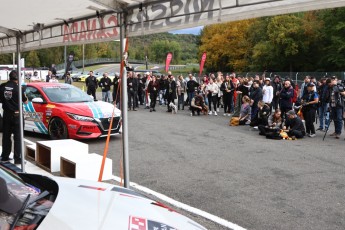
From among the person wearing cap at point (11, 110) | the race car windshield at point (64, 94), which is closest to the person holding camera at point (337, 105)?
the race car windshield at point (64, 94)

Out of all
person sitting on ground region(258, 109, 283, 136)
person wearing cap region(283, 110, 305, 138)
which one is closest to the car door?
person sitting on ground region(258, 109, 283, 136)

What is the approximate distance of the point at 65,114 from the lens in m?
9.72

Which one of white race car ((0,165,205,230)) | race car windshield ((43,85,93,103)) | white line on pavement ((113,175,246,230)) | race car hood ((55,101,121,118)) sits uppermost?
race car windshield ((43,85,93,103))

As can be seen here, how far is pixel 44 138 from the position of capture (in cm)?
1066

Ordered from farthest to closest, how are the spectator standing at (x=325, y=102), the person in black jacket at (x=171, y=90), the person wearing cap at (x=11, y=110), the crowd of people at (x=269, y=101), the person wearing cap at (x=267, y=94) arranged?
1. the person in black jacket at (x=171, y=90)
2. the person wearing cap at (x=267, y=94)
3. the spectator standing at (x=325, y=102)
4. the crowd of people at (x=269, y=101)
5. the person wearing cap at (x=11, y=110)

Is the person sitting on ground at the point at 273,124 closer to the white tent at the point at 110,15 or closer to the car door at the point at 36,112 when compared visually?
the car door at the point at 36,112

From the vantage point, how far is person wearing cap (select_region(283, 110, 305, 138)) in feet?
35.9

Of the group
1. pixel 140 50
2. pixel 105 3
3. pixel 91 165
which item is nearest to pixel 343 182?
pixel 91 165

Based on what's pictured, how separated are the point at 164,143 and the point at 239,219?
5.38 m

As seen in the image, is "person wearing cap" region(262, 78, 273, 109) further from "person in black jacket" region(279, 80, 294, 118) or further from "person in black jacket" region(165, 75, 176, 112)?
"person in black jacket" region(165, 75, 176, 112)

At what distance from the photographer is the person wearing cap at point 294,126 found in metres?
10.9

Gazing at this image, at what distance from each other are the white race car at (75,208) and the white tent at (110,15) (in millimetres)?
1910

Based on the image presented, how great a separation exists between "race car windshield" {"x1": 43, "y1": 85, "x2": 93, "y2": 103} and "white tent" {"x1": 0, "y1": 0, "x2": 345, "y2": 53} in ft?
13.3

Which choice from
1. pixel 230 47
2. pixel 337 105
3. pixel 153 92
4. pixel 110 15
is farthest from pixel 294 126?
pixel 230 47
